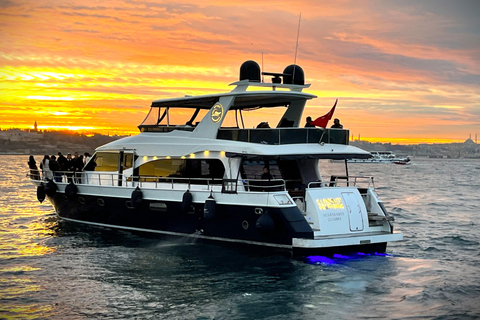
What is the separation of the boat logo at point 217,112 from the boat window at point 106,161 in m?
4.99

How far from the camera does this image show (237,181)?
16.6 m

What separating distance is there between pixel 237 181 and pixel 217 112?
287cm

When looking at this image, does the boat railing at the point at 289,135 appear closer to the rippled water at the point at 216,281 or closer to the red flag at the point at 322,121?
the red flag at the point at 322,121

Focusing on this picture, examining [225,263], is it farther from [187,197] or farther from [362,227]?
Result: [362,227]

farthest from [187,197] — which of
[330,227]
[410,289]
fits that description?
[410,289]

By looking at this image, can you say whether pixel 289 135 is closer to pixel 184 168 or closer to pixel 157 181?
pixel 184 168

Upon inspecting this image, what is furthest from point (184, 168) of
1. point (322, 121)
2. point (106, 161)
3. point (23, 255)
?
point (23, 255)

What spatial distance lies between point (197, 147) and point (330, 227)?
5.11m

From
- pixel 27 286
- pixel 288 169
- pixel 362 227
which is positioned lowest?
pixel 27 286

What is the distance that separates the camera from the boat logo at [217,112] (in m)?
18.3

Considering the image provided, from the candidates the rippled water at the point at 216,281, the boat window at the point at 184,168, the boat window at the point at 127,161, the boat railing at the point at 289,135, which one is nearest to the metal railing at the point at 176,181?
the boat window at the point at 184,168

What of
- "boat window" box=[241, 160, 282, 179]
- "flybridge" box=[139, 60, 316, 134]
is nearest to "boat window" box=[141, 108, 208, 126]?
"flybridge" box=[139, 60, 316, 134]

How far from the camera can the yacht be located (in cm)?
1580

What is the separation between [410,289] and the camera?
44.9 ft
